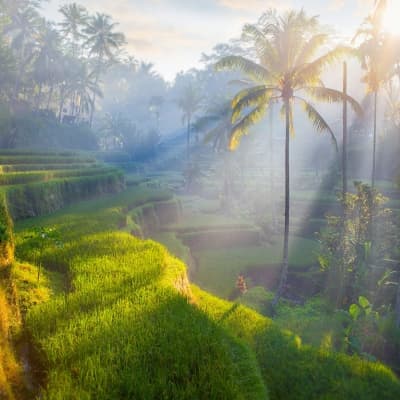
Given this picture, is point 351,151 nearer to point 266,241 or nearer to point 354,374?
point 266,241

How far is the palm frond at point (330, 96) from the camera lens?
496 inches

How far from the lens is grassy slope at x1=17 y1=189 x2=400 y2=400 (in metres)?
3.50

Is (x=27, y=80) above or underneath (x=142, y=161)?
above

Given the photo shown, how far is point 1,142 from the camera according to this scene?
30609 millimetres

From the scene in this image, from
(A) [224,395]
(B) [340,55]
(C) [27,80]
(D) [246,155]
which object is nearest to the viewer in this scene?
(A) [224,395]

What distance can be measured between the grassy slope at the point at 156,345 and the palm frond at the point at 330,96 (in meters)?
9.63

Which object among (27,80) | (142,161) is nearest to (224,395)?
(27,80)

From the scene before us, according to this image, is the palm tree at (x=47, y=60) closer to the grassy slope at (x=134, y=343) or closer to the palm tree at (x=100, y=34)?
the palm tree at (x=100, y=34)

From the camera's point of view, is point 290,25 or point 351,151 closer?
point 290,25

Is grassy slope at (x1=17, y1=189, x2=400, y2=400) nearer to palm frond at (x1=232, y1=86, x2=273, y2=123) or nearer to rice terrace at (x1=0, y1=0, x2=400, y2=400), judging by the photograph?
rice terrace at (x1=0, y1=0, x2=400, y2=400)

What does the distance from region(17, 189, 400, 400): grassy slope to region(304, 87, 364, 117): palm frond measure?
963 centimetres

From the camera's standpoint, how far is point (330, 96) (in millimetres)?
12984

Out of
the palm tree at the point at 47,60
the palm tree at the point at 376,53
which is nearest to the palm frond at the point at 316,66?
the palm tree at the point at 376,53

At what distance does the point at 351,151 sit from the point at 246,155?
14.0 m
